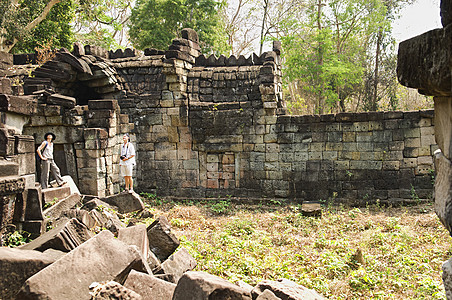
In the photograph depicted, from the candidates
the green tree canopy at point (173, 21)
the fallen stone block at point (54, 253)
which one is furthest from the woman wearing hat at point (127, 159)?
the green tree canopy at point (173, 21)

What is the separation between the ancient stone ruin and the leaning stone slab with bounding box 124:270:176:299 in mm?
2848

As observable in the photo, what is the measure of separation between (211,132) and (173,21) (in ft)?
38.3

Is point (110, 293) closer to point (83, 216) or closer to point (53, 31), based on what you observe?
point (83, 216)

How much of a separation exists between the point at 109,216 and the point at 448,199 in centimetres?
640

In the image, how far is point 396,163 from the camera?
10.2m

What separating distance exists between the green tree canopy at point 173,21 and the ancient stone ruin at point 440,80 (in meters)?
19.0

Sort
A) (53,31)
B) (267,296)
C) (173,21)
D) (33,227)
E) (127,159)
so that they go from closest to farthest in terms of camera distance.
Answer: (267,296) < (33,227) < (127,159) < (53,31) < (173,21)

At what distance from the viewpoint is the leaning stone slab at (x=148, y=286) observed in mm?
4020

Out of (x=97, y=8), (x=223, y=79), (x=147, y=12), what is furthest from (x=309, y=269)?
(x=97, y=8)

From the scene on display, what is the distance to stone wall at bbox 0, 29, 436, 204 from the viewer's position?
1014cm

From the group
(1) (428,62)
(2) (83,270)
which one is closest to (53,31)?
(2) (83,270)

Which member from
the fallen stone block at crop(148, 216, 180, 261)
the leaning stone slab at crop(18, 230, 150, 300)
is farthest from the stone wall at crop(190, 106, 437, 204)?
the leaning stone slab at crop(18, 230, 150, 300)

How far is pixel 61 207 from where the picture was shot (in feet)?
23.2

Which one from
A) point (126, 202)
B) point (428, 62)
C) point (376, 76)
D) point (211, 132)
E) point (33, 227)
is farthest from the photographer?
point (376, 76)
